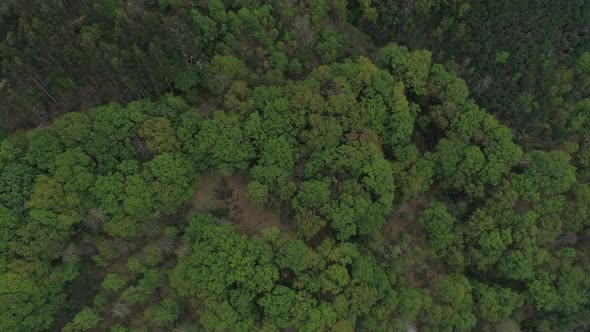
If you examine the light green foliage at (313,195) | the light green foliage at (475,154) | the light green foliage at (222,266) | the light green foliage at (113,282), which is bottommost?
the light green foliage at (113,282)

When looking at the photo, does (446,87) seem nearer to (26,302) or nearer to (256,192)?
(256,192)

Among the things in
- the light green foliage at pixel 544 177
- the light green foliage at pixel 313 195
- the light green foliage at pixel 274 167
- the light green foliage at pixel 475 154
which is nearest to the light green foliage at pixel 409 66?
the light green foliage at pixel 475 154

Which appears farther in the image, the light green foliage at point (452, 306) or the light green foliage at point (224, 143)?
the light green foliage at point (452, 306)

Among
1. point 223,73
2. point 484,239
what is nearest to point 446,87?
point 484,239

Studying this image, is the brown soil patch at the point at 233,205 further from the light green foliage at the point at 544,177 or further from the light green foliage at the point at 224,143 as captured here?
the light green foliage at the point at 544,177

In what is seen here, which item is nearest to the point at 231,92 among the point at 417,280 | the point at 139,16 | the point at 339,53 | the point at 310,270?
the point at 139,16

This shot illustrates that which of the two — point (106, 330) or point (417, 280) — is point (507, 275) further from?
point (106, 330)

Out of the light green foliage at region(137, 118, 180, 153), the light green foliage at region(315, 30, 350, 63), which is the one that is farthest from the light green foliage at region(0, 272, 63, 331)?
the light green foliage at region(315, 30, 350, 63)

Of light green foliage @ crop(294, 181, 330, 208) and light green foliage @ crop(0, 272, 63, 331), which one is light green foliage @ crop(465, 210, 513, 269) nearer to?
light green foliage @ crop(294, 181, 330, 208)
